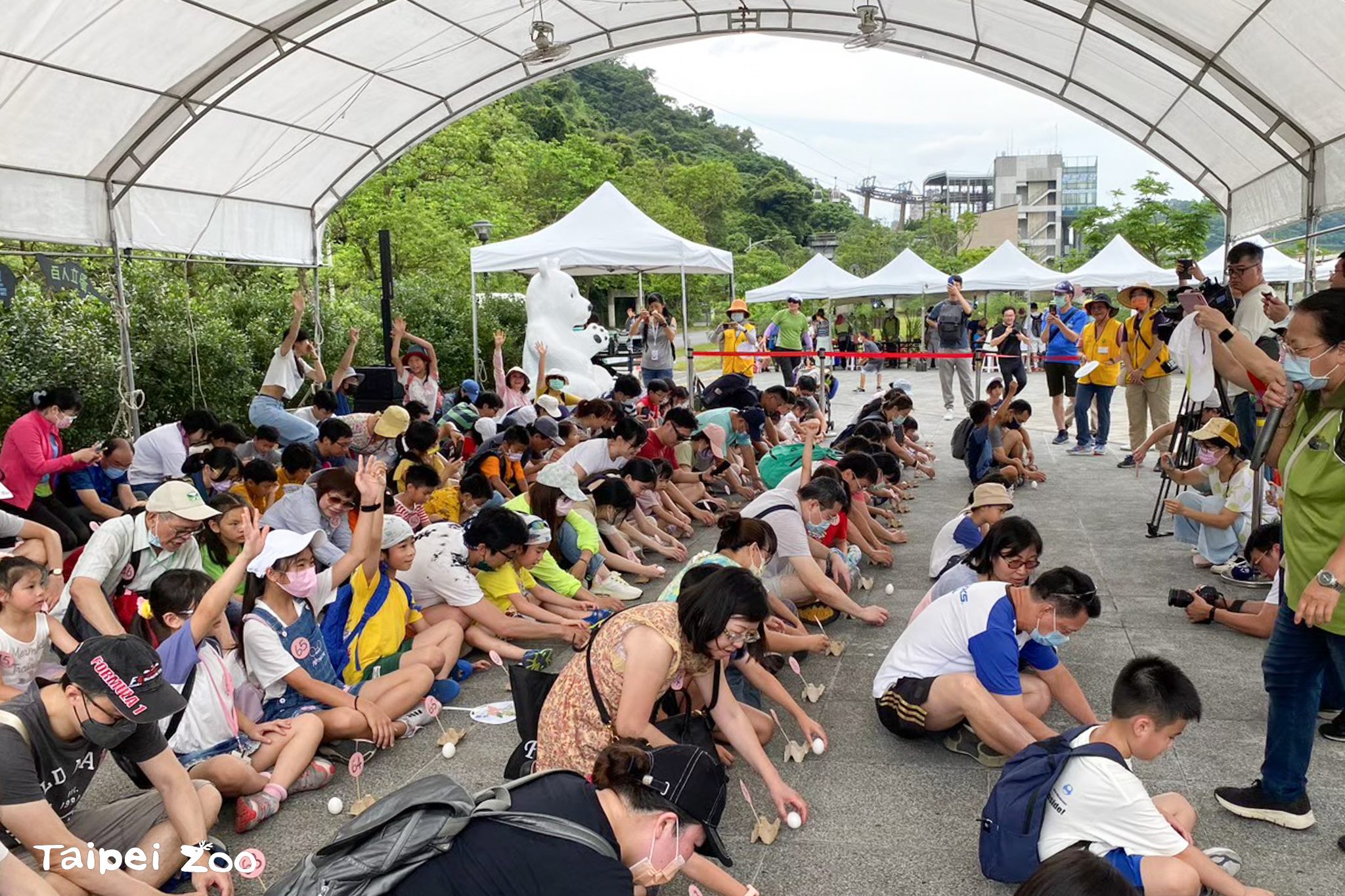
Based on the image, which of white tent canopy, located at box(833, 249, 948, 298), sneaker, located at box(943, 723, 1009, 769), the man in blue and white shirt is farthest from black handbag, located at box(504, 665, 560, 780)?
white tent canopy, located at box(833, 249, 948, 298)

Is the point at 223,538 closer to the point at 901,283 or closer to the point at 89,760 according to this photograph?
the point at 89,760

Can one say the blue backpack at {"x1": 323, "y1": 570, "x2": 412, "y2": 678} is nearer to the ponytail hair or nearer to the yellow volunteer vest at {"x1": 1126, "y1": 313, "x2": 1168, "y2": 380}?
the ponytail hair

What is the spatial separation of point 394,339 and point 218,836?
8.07 metres

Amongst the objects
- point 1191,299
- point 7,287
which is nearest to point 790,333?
point 7,287

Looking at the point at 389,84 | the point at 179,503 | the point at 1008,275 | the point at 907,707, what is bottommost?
the point at 907,707

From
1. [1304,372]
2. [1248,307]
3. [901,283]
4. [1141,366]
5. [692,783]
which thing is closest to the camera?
[692,783]

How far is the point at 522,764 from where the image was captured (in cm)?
327

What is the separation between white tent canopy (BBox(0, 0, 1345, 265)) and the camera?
757 centimetres

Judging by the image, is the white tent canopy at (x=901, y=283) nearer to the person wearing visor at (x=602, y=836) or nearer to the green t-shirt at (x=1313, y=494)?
the green t-shirt at (x=1313, y=494)

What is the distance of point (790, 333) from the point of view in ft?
51.0

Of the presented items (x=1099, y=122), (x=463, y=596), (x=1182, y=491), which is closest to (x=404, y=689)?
(x=463, y=596)

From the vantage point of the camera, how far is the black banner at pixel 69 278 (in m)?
9.16

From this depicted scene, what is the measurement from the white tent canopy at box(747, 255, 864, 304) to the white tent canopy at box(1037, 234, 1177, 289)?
14.7 ft

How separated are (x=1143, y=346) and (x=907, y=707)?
6841 millimetres
